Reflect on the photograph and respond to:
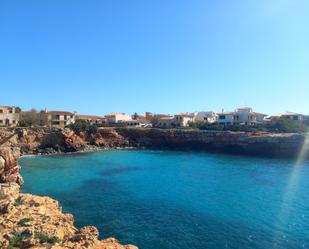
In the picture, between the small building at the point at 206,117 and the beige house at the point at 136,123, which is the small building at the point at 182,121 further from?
the beige house at the point at 136,123

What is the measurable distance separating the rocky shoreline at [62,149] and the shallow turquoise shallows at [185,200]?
3.80 meters

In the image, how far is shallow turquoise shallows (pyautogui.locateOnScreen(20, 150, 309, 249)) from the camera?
21.4 meters

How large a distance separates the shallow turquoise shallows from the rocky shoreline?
3.80 m

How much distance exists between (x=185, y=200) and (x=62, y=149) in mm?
48256

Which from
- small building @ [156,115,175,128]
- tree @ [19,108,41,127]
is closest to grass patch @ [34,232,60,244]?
tree @ [19,108,41,127]

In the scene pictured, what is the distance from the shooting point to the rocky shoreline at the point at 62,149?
15742mm

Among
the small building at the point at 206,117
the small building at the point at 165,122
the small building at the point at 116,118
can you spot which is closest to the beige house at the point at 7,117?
the small building at the point at 116,118

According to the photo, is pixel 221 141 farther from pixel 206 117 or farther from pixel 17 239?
pixel 17 239

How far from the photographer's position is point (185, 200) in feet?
100

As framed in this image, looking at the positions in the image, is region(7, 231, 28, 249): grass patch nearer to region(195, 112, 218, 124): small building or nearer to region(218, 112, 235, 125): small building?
region(218, 112, 235, 125): small building

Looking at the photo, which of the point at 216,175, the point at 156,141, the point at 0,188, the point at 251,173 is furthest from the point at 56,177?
the point at 156,141

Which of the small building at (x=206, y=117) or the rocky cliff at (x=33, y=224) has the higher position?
the small building at (x=206, y=117)

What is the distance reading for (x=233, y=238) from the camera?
21.0 m

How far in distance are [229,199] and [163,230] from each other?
432 inches
